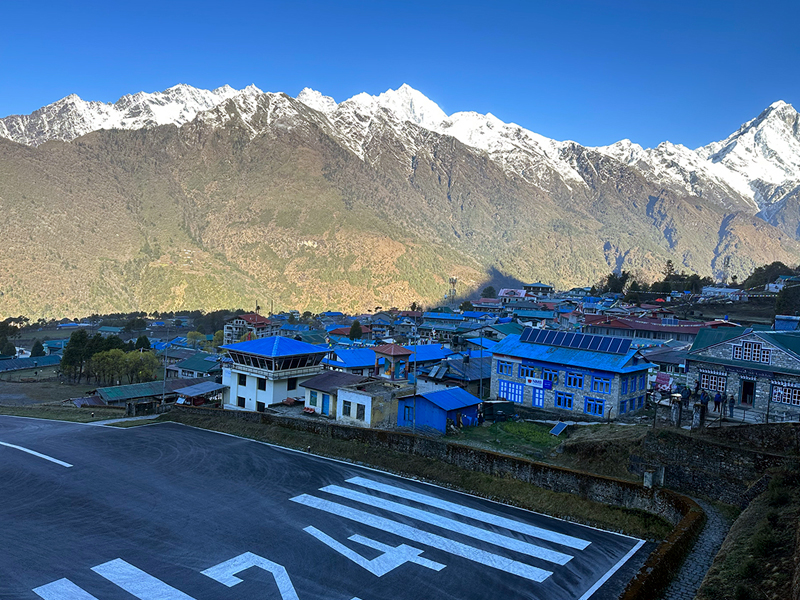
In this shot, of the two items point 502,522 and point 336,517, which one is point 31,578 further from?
point 502,522

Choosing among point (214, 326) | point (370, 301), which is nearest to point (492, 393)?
point (214, 326)

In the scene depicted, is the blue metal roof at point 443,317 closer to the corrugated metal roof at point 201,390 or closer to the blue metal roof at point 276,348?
the corrugated metal roof at point 201,390

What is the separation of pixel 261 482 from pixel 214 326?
11005 cm

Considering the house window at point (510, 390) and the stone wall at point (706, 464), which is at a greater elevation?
the stone wall at point (706, 464)

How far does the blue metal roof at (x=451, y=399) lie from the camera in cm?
2955

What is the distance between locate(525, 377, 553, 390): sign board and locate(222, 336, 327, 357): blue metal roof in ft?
48.4

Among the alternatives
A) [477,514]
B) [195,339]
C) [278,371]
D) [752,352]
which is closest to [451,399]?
[477,514]

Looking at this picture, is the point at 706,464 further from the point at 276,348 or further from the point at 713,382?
the point at 276,348

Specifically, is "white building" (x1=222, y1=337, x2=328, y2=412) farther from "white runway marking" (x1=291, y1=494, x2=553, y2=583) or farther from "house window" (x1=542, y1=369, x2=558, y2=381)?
"white runway marking" (x1=291, y1=494, x2=553, y2=583)

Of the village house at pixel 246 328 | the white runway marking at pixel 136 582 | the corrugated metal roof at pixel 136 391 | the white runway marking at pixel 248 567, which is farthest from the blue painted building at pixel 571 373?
the village house at pixel 246 328

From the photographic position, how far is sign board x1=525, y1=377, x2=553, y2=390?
34.5 metres

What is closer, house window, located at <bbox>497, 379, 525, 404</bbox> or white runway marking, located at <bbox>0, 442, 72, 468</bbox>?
white runway marking, located at <bbox>0, 442, 72, 468</bbox>

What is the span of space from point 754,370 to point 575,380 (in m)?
11.0

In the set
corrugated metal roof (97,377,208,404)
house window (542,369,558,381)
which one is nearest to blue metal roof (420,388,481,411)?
house window (542,369,558,381)
